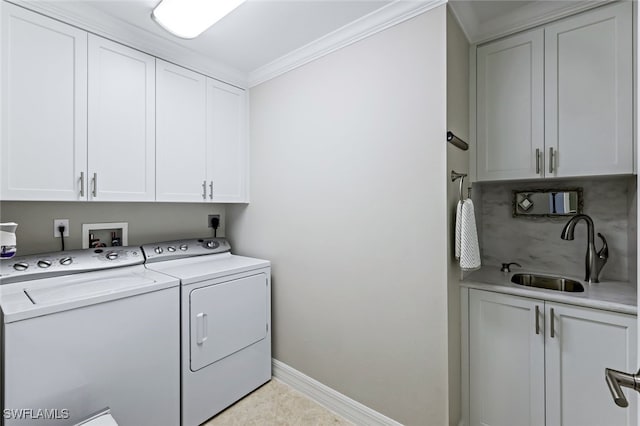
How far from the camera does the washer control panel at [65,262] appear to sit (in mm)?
1618

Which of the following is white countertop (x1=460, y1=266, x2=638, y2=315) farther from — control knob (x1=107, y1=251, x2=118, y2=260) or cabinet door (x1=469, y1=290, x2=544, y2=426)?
control knob (x1=107, y1=251, x2=118, y2=260)

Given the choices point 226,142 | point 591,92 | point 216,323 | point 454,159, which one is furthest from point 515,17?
point 216,323

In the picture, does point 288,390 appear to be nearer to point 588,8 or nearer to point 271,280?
point 271,280

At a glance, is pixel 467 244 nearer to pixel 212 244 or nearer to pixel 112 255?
pixel 212 244

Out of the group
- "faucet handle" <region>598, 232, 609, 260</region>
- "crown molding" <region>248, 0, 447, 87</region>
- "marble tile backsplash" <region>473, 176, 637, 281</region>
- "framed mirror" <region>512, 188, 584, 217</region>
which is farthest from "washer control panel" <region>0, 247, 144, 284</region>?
"faucet handle" <region>598, 232, 609, 260</region>

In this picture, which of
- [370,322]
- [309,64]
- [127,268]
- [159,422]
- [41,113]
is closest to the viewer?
[41,113]

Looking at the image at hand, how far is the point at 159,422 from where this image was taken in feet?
5.57

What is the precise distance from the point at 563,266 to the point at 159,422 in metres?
2.66

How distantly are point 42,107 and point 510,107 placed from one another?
2.64 meters

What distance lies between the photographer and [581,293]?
159 cm

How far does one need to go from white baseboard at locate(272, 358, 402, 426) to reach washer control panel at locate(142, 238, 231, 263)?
3.39ft

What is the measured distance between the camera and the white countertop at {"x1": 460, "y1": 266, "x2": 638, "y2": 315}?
A: 4.66ft

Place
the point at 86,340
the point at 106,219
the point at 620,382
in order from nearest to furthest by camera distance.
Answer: the point at 620,382 < the point at 86,340 < the point at 106,219

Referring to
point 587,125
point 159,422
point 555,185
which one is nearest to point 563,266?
point 555,185
